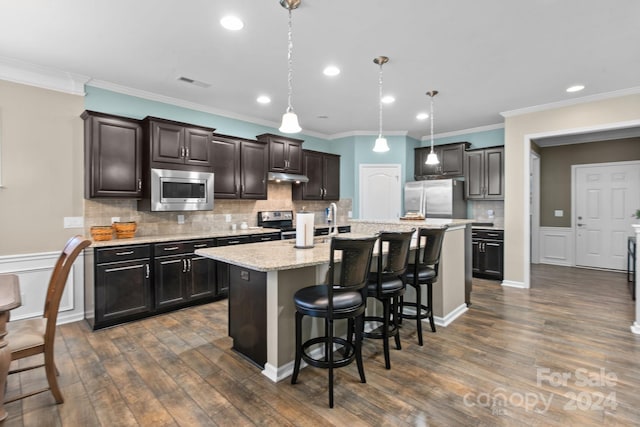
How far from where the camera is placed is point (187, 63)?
3336 millimetres

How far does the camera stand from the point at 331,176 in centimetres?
652

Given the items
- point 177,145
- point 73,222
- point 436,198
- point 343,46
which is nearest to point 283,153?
point 177,145

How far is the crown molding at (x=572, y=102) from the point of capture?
4098 mm

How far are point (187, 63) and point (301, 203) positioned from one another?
11.3ft

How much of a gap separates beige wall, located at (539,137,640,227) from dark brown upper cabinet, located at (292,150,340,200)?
4538 mm

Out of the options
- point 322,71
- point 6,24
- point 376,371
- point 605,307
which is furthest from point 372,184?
point 6,24

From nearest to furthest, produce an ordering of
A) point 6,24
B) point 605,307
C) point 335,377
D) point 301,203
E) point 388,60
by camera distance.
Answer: point 335,377
point 6,24
point 388,60
point 605,307
point 301,203

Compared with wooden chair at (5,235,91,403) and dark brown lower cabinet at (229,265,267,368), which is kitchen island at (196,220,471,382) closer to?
dark brown lower cabinet at (229,265,267,368)

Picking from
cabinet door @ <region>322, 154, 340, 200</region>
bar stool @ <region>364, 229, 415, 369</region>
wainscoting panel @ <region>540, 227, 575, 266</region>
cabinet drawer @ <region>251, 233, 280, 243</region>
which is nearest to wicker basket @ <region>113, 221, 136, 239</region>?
cabinet drawer @ <region>251, 233, 280, 243</region>

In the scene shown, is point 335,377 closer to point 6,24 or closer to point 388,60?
point 388,60

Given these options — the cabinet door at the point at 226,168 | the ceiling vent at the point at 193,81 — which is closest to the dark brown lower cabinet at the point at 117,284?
the cabinet door at the point at 226,168

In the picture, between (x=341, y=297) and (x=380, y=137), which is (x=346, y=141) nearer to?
(x=380, y=137)

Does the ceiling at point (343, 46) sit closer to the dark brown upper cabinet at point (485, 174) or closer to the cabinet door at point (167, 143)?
the cabinet door at point (167, 143)

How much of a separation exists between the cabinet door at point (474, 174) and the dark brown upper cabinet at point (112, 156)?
18.0ft
